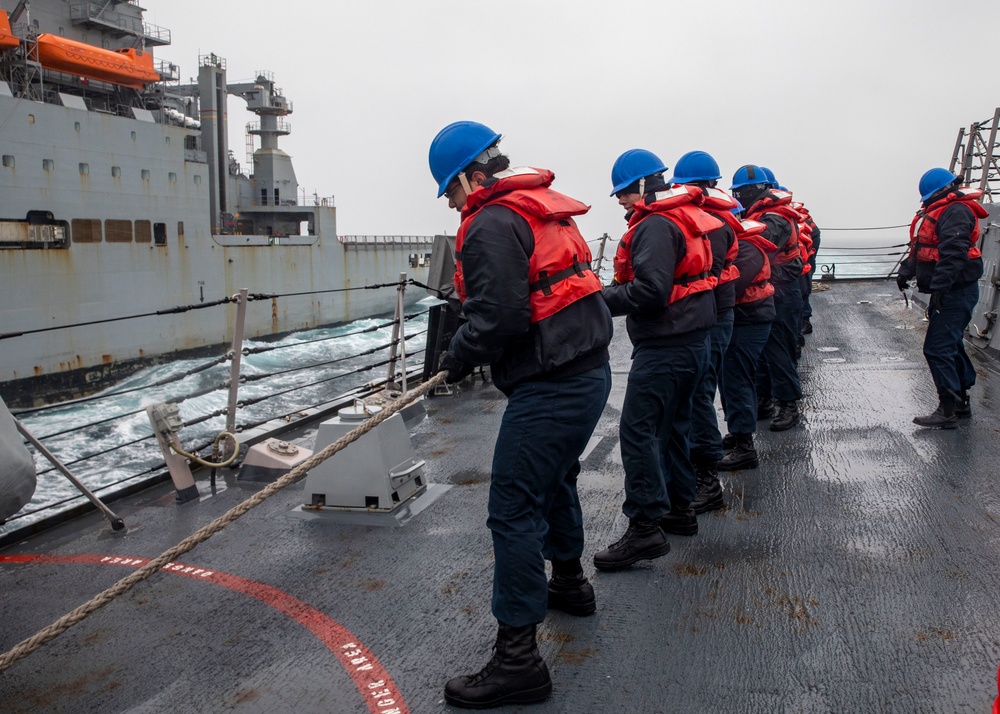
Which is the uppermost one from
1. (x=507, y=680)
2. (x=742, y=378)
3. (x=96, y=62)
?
(x=96, y=62)

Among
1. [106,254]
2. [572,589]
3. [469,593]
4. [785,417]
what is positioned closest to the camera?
[572,589]

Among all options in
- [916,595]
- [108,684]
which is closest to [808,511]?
[916,595]

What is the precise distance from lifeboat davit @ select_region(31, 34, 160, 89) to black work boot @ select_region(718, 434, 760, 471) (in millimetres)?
27552

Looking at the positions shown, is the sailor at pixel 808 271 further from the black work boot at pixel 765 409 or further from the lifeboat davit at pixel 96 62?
the lifeboat davit at pixel 96 62

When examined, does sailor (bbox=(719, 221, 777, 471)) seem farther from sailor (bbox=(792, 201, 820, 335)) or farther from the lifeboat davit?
the lifeboat davit

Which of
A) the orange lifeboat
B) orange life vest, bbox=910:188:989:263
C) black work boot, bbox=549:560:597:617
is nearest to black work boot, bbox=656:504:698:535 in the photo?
black work boot, bbox=549:560:597:617

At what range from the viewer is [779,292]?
237 inches

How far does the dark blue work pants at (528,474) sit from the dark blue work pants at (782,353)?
3.57 m

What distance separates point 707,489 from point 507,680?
200cm

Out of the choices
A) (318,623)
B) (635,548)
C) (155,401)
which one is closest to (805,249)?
(635,548)

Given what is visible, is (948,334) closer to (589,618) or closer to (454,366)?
(589,618)

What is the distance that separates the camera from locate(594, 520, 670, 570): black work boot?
3.20m

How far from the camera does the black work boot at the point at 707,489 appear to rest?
3881 mm

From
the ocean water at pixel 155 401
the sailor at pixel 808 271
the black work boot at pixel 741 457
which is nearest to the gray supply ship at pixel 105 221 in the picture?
the ocean water at pixel 155 401
